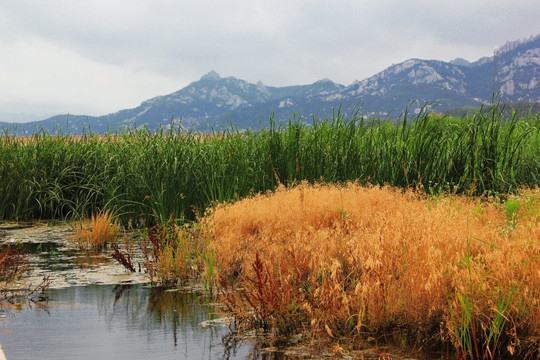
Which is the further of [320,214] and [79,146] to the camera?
[79,146]

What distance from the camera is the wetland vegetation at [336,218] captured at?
3803mm

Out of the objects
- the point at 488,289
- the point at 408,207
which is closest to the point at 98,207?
the point at 408,207

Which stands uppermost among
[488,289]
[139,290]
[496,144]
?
[496,144]

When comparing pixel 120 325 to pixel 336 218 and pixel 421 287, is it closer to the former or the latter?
pixel 421 287

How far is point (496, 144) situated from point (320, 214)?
413 centimetres

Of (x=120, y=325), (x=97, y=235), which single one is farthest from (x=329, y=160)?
(x=120, y=325)

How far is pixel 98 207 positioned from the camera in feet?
34.1

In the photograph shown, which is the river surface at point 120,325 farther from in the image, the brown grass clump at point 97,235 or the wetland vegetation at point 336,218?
the brown grass clump at point 97,235

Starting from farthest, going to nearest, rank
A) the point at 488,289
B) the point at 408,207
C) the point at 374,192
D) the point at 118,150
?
the point at 118,150, the point at 374,192, the point at 408,207, the point at 488,289

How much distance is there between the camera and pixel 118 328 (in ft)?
14.9

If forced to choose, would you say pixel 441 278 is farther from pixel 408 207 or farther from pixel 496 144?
pixel 496 144

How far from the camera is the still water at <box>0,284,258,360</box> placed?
3.93 metres

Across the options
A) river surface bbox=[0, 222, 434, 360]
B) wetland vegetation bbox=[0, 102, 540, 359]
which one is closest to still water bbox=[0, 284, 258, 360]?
river surface bbox=[0, 222, 434, 360]

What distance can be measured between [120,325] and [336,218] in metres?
3.01
